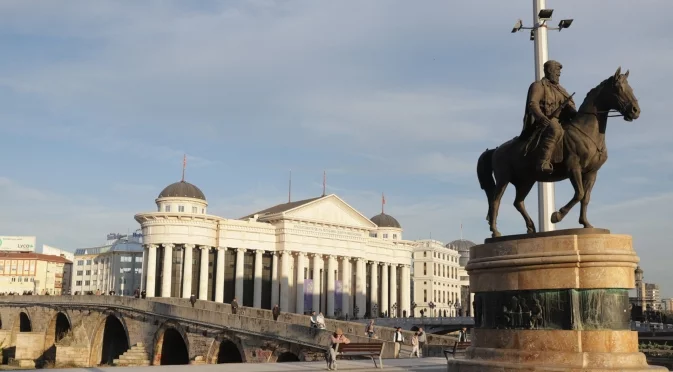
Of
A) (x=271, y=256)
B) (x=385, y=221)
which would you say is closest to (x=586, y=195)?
(x=271, y=256)

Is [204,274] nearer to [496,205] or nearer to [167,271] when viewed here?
[167,271]

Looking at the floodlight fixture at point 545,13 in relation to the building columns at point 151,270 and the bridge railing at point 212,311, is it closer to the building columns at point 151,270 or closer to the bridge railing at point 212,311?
the bridge railing at point 212,311

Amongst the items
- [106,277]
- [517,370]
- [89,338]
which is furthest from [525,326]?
[106,277]

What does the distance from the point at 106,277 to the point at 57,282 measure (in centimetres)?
1647

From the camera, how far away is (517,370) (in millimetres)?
11367

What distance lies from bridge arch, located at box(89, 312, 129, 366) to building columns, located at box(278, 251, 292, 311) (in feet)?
64.2

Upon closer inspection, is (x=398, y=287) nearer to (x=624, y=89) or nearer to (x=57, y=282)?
(x=57, y=282)

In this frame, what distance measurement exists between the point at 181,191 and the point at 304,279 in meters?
17.5

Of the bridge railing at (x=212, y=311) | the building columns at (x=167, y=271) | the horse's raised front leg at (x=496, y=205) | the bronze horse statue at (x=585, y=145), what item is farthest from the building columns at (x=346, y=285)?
the bronze horse statue at (x=585, y=145)

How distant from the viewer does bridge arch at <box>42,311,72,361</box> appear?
72125 millimetres

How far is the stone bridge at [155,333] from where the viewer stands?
113 feet

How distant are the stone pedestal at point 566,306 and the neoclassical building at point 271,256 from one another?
66999 mm

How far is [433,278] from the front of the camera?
127 meters

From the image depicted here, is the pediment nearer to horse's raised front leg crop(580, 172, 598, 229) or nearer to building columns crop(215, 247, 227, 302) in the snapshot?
building columns crop(215, 247, 227, 302)
